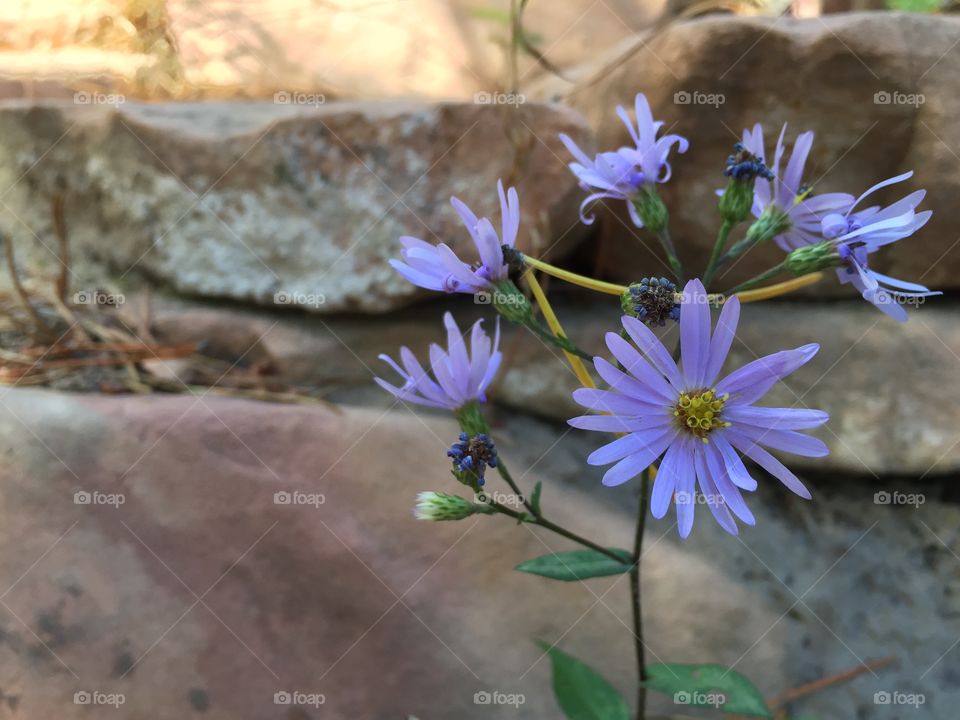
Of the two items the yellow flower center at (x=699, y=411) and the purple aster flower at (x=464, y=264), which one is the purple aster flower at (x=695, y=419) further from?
the purple aster flower at (x=464, y=264)

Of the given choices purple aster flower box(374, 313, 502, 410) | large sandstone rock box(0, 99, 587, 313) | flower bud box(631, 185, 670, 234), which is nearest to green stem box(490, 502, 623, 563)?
purple aster flower box(374, 313, 502, 410)

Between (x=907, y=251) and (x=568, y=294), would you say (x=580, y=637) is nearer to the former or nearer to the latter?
(x=568, y=294)

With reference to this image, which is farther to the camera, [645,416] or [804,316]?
[804,316]

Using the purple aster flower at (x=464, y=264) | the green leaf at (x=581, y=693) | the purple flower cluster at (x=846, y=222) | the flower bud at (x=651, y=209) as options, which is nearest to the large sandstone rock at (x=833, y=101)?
the purple flower cluster at (x=846, y=222)

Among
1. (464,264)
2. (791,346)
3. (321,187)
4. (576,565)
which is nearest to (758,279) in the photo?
(464,264)

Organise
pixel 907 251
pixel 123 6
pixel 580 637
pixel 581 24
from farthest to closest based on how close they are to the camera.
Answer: pixel 581 24, pixel 123 6, pixel 907 251, pixel 580 637

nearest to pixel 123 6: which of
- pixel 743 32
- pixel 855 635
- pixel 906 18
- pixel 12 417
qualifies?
pixel 12 417
